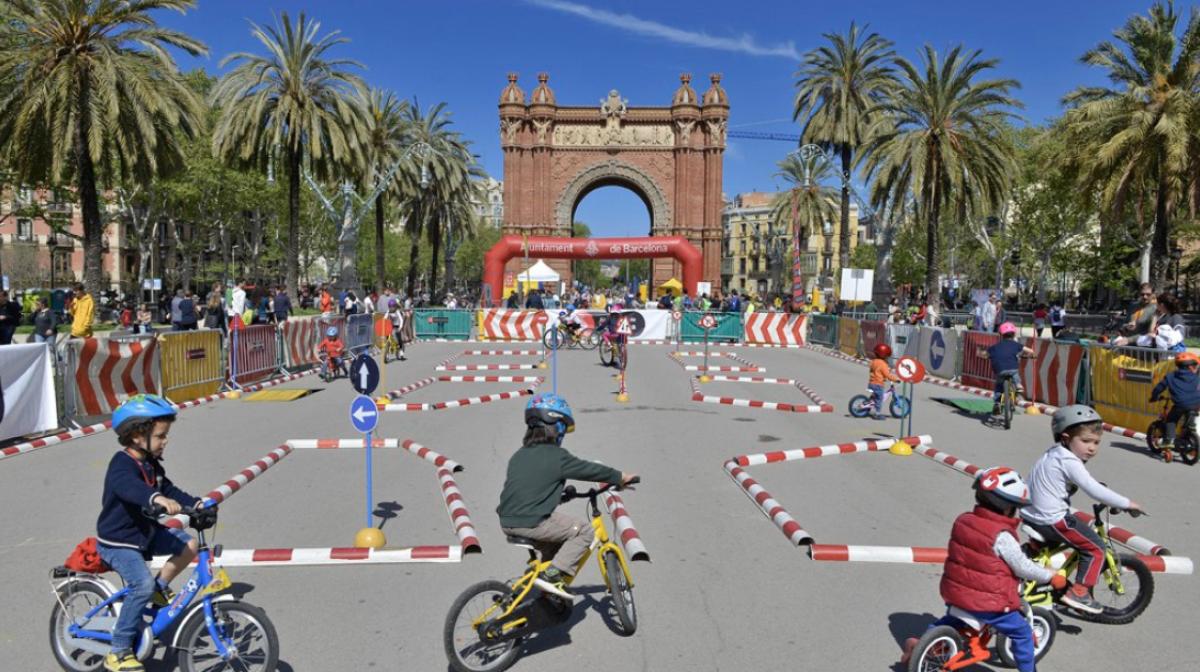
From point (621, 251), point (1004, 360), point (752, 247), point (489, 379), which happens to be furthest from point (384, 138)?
point (752, 247)

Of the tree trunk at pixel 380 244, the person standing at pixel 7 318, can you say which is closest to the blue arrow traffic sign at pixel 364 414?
the person standing at pixel 7 318

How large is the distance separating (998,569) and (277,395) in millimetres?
13893

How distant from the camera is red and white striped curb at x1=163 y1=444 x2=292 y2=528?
819 cm

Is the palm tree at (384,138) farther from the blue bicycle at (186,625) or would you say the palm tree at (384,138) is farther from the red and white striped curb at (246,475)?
the blue bicycle at (186,625)

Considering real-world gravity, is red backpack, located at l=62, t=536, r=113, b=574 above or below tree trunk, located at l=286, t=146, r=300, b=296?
below

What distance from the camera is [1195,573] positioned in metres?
6.37

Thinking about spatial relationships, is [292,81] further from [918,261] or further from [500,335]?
[918,261]

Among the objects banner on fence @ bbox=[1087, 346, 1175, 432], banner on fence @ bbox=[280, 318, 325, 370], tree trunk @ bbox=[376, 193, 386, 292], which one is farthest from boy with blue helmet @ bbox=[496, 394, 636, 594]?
tree trunk @ bbox=[376, 193, 386, 292]

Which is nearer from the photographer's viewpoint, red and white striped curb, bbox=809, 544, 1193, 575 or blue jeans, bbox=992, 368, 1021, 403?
red and white striped curb, bbox=809, 544, 1193, 575

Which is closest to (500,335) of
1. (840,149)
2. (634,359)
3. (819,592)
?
(634,359)

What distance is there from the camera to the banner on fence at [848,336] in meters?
26.0

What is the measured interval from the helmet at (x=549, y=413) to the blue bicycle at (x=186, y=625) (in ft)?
5.67

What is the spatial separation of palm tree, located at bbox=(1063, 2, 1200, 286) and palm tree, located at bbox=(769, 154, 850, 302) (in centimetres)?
2601

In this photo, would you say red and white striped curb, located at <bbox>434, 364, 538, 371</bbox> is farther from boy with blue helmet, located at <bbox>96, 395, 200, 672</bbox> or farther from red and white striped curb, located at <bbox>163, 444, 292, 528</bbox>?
boy with blue helmet, located at <bbox>96, 395, 200, 672</bbox>
